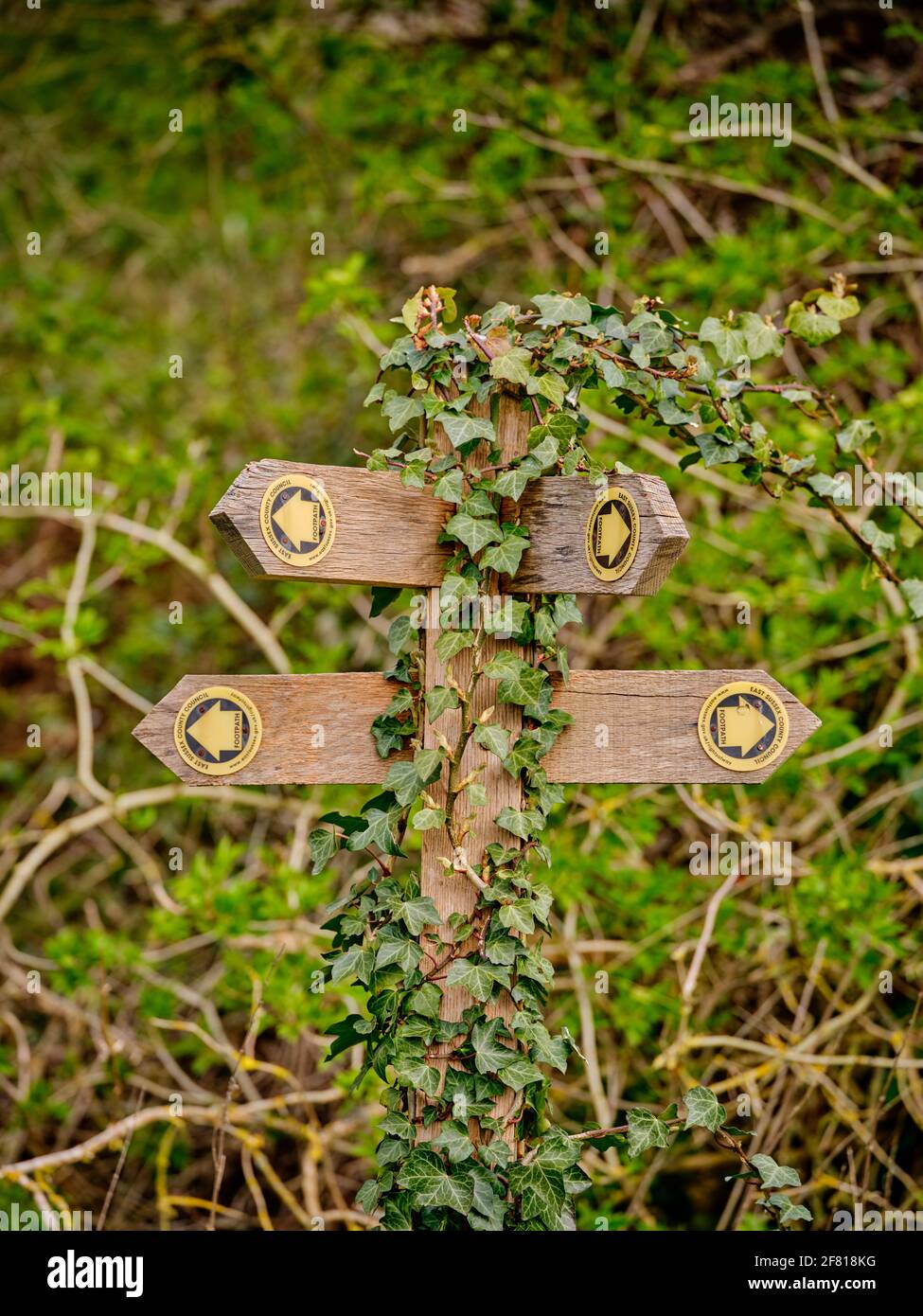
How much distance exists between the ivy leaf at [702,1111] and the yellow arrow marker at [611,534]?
74 centimetres

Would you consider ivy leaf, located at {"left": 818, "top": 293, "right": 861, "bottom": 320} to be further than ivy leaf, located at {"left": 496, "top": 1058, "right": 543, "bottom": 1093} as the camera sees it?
Yes

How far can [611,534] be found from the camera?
141 centimetres

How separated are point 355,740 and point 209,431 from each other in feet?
9.30

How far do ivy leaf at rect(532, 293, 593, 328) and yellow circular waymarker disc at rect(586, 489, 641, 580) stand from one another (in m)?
0.25

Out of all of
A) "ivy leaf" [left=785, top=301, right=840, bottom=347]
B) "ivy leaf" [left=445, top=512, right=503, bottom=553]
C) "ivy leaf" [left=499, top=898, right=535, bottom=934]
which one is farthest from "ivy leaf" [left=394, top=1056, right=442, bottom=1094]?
→ "ivy leaf" [left=785, top=301, right=840, bottom=347]

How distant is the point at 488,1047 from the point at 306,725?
485mm

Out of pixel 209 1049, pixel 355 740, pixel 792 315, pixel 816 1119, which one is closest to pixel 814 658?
pixel 816 1119

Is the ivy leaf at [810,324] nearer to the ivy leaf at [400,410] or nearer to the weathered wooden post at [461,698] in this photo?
the weathered wooden post at [461,698]

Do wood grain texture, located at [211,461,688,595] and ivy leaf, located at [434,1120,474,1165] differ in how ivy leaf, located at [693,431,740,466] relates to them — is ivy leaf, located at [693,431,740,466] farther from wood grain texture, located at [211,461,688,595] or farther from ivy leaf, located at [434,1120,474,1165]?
ivy leaf, located at [434,1120,474,1165]

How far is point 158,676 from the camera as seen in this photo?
4.06 metres

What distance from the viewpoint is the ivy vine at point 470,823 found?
4.59 feet

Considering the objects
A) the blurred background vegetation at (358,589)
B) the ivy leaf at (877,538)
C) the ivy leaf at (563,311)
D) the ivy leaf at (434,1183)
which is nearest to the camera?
the ivy leaf at (434,1183)

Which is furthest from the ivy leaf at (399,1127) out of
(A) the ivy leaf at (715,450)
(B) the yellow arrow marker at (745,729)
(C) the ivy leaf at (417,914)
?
(A) the ivy leaf at (715,450)

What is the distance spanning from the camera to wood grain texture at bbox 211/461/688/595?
1.37m
